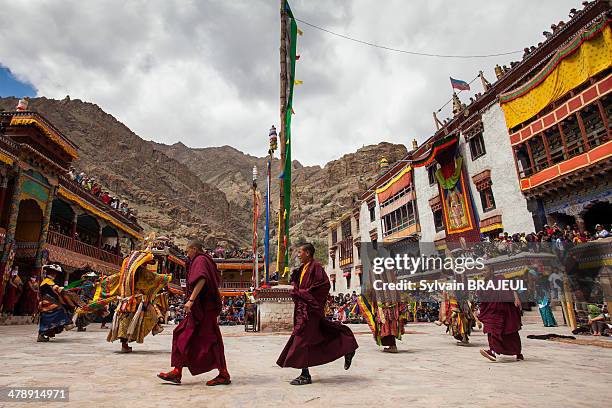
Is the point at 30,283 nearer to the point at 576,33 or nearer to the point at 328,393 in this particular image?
the point at 328,393

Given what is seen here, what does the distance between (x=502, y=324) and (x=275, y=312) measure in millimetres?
7471

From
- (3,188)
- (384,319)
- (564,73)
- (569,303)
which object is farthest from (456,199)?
(3,188)

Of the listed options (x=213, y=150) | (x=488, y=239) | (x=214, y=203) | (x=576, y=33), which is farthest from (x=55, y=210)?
(x=213, y=150)

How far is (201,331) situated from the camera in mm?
3799

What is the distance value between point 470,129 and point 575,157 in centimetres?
700

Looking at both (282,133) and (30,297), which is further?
(30,297)

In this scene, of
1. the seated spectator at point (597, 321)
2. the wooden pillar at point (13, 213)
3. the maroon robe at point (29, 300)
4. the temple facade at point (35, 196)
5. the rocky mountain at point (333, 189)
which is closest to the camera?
the seated spectator at point (597, 321)

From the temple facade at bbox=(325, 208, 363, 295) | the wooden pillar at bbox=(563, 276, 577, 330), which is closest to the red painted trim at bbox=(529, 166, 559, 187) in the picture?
the wooden pillar at bbox=(563, 276, 577, 330)

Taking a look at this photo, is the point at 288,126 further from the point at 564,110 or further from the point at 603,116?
the point at 564,110

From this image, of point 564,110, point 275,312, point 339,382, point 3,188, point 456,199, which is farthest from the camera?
point 456,199

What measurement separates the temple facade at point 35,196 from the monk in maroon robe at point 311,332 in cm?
1513

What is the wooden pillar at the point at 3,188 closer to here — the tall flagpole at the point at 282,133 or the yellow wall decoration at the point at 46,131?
the yellow wall decoration at the point at 46,131

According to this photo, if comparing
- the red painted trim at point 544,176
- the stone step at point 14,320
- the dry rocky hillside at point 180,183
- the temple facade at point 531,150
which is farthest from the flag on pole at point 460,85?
the dry rocky hillside at point 180,183

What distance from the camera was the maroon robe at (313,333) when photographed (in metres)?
3.80
